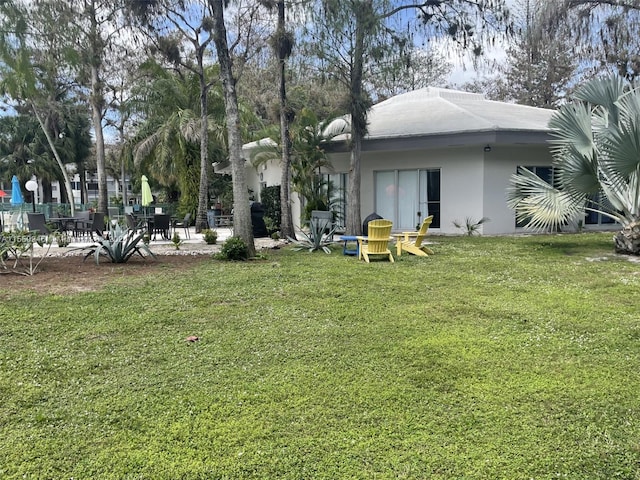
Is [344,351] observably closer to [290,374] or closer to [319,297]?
[290,374]

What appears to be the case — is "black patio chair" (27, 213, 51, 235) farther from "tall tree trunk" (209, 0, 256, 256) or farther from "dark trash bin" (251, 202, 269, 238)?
"tall tree trunk" (209, 0, 256, 256)

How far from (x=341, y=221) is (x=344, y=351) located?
12.6 meters

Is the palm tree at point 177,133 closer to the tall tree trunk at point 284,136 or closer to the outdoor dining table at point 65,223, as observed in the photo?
the outdoor dining table at point 65,223

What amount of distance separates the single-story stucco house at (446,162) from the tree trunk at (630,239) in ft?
14.9

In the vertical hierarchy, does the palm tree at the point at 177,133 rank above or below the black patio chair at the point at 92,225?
above

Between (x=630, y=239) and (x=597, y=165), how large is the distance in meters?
1.70

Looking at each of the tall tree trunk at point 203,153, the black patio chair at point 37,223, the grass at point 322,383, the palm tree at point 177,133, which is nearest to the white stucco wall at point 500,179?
the grass at point 322,383

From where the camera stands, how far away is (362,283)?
734 centimetres

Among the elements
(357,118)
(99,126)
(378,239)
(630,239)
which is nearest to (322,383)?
(378,239)

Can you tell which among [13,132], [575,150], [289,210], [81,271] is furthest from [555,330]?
[13,132]

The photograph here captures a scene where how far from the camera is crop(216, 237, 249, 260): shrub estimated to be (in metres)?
9.66

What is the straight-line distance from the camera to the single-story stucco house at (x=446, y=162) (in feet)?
46.3

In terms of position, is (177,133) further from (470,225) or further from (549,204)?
(549,204)

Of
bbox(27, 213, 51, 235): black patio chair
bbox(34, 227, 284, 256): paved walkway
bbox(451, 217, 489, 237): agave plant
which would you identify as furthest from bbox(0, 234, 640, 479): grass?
bbox(27, 213, 51, 235): black patio chair
